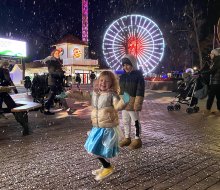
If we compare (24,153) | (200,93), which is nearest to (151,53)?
(200,93)

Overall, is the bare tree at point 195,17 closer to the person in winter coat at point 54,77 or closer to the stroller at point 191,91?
the stroller at point 191,91

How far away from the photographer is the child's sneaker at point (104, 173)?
139 inches

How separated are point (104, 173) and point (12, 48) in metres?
39.8

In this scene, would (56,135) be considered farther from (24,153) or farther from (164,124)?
(164,124)

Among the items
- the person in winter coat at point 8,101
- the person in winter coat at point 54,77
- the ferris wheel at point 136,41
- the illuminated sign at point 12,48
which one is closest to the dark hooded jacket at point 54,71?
the person in winter coat at point 54,77

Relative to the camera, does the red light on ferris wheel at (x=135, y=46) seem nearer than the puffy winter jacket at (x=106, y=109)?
No

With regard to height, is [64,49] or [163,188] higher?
[64,49]

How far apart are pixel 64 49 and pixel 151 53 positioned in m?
24.6

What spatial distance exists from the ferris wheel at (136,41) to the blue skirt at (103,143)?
19.2m

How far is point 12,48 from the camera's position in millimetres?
40250

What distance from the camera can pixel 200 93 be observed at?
9.64 metres

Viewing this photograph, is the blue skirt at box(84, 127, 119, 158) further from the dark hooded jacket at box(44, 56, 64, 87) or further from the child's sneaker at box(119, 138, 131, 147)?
the dark hooded jacket at box(44, 56, 64, 87)

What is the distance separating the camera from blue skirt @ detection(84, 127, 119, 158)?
3543 mm

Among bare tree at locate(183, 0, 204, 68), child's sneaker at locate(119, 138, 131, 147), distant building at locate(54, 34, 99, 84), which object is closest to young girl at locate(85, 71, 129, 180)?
child's sneaker at locate(119, 138, 131, 147)
